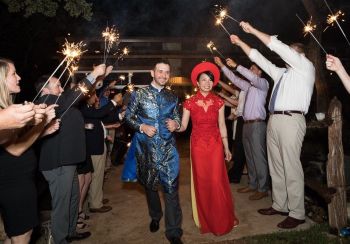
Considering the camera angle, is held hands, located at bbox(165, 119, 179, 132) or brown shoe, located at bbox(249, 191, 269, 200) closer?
held hands, located at bbox(165, 119, 179, 132)

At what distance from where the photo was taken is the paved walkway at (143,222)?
16.4ft

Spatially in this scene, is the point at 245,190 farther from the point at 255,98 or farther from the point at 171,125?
the point at 171,125

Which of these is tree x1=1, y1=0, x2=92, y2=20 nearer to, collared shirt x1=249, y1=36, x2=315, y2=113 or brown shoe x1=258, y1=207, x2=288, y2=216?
collared shirt x1=249, y1=36, x2=315, y2=113

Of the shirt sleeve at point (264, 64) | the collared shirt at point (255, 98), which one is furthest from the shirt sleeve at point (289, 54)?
the collared shirt at point (255, 98)

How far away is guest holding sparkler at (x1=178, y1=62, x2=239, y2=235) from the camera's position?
16.4ft

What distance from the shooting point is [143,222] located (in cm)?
564

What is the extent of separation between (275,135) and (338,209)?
1.40 m

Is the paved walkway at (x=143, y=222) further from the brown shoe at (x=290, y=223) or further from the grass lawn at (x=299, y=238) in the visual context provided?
the grass lawn at (x=299, y=238)

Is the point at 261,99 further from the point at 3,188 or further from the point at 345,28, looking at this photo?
the point at 345,28

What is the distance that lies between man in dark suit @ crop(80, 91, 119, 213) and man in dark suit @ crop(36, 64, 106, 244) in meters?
1.06

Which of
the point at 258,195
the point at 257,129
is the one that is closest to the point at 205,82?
the point at 257,129

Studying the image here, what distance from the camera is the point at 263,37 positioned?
15.6 feet

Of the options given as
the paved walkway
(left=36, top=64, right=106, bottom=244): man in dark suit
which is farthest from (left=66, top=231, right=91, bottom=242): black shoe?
(left=36, top=64, right=106, bottom=244): man in dark suit

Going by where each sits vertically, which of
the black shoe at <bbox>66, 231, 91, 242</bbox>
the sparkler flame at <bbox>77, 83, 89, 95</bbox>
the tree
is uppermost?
the tree
